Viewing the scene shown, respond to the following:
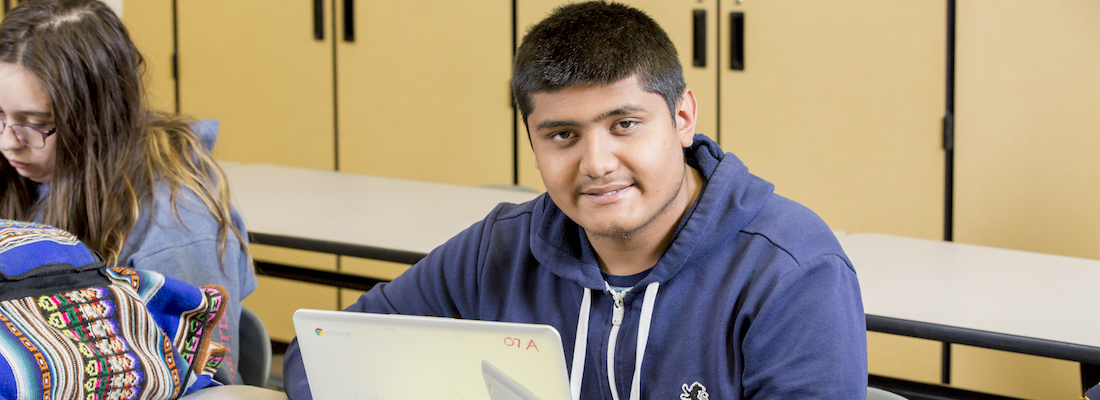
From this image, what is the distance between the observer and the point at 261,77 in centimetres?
380

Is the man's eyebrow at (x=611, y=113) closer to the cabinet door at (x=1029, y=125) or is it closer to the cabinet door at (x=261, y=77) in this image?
the cabinet door at (x=1029, y=125)

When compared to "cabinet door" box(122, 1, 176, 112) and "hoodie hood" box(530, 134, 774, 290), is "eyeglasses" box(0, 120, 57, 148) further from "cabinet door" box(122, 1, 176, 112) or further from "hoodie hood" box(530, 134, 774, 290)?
"cabinet door" box(122, 1, 176, 112)

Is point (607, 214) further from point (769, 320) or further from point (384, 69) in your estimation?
point (384, 69)

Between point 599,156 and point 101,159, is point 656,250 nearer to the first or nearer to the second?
point 599,156

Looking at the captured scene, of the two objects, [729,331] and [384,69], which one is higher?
[384,69]

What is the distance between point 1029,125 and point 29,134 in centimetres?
258

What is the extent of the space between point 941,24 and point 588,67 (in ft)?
7.09

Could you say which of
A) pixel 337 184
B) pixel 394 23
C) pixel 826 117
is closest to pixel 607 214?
pixel 337 184

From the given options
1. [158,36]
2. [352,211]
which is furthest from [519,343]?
[158,36]

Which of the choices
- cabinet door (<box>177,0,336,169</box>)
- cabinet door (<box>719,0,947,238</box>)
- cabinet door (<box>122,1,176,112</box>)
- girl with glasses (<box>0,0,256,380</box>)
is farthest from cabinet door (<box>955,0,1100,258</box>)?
cabinet door (<box>122,1,176,112</box>)

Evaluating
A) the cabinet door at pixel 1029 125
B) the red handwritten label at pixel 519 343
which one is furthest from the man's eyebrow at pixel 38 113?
the cabinet door at pixel 1029 125

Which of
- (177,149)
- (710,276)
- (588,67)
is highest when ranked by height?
(588,67)

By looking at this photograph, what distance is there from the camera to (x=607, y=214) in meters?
1.05

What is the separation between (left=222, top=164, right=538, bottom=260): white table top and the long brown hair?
26 centimetres
